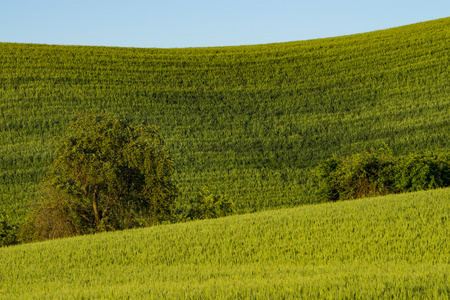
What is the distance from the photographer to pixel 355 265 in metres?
9.57

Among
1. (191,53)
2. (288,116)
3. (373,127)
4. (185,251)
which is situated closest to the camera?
(185,251)

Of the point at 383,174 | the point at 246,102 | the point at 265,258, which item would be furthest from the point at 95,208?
the point at 246,102

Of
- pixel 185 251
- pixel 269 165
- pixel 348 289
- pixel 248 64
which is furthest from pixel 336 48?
pixel 348 289

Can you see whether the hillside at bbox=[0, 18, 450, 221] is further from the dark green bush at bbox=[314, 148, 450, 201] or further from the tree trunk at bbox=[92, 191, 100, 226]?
the tree trunk at bbox=[92, 191, 100, 226]

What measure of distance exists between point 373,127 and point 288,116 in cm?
644

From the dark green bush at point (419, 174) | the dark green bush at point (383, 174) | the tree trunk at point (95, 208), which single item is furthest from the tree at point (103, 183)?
the dark green bush at point (419, 174)

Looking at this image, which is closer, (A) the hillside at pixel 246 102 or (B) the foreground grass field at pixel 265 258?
(B) the foreground grass field at pixel 265 258

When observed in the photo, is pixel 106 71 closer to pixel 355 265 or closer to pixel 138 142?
pixel 138 142

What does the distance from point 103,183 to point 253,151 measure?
16.3 m

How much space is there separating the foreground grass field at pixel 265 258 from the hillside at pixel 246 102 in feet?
34.8

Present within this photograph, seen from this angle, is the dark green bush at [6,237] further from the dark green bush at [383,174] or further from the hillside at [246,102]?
the dark green bush at [383,174]

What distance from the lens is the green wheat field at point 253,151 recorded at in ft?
30.2

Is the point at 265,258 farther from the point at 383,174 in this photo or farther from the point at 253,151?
the point at 253,151

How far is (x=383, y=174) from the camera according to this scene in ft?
68.0
